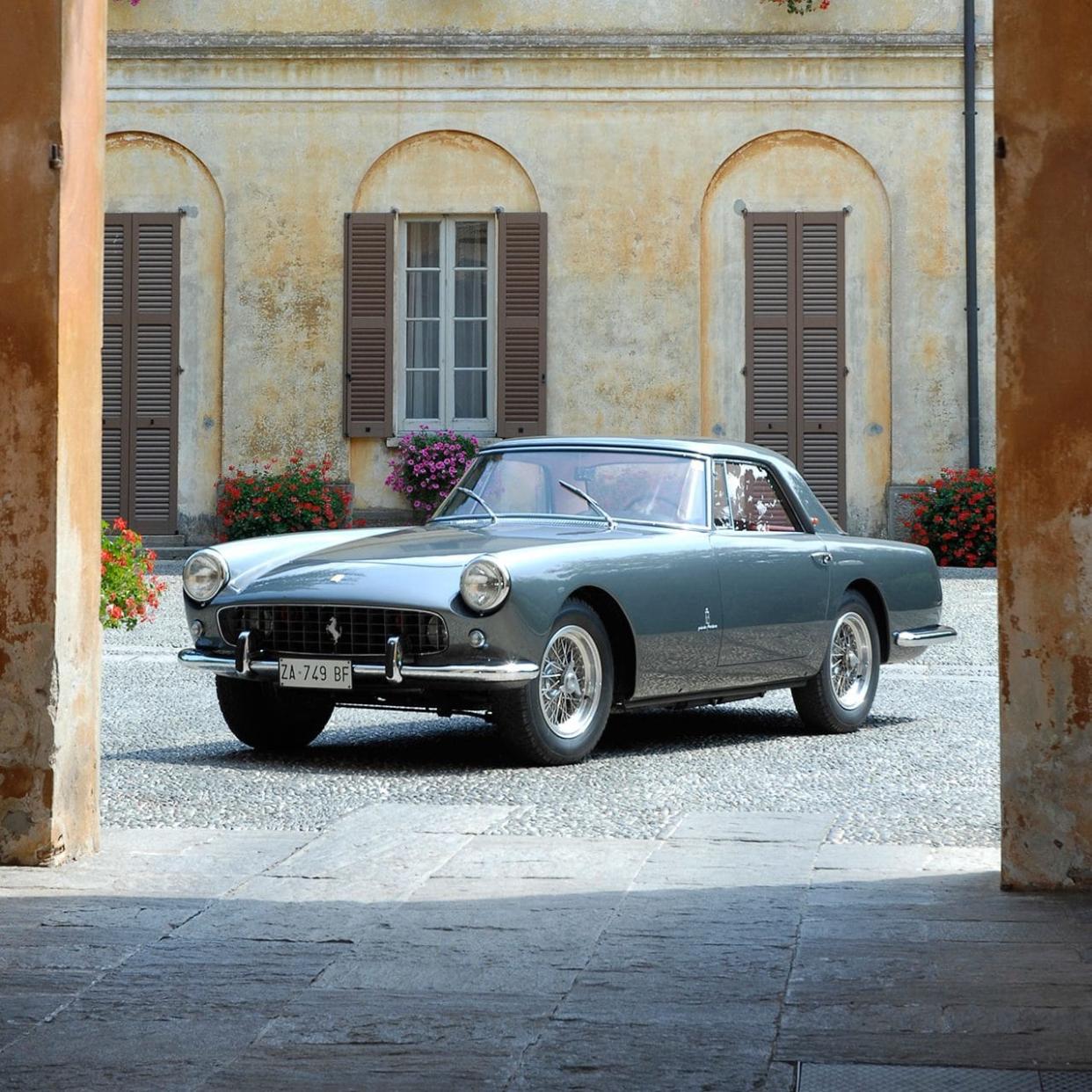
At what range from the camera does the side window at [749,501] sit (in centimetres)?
920

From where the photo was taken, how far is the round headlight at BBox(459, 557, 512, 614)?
7.73 m

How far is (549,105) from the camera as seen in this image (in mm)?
19469

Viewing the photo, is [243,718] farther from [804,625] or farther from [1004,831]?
[1004,831]

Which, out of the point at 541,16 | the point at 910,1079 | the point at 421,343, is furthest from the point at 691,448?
the point at 541,16

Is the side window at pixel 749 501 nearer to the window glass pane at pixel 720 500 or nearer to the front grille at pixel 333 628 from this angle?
the window glass pane at pixel 720 500

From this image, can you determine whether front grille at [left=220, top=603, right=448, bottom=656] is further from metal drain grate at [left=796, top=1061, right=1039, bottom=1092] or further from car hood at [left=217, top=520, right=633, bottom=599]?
metal drain grate at [left=796, top=1061, right=1039, bottom=1092]

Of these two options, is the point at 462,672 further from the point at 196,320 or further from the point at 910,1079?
the point at 196,320

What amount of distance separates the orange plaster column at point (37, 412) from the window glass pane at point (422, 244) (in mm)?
14399

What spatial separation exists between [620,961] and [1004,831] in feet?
4.30

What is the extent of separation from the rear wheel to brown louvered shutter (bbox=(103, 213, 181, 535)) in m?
11.3

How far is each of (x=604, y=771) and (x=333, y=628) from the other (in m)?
1.23

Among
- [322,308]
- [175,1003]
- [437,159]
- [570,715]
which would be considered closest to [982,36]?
[437,159]

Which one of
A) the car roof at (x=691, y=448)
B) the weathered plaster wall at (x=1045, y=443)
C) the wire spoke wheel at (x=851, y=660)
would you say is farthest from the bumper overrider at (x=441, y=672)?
the weathered plaster wall at (x=1045, y=443)

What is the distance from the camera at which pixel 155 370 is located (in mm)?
19500
